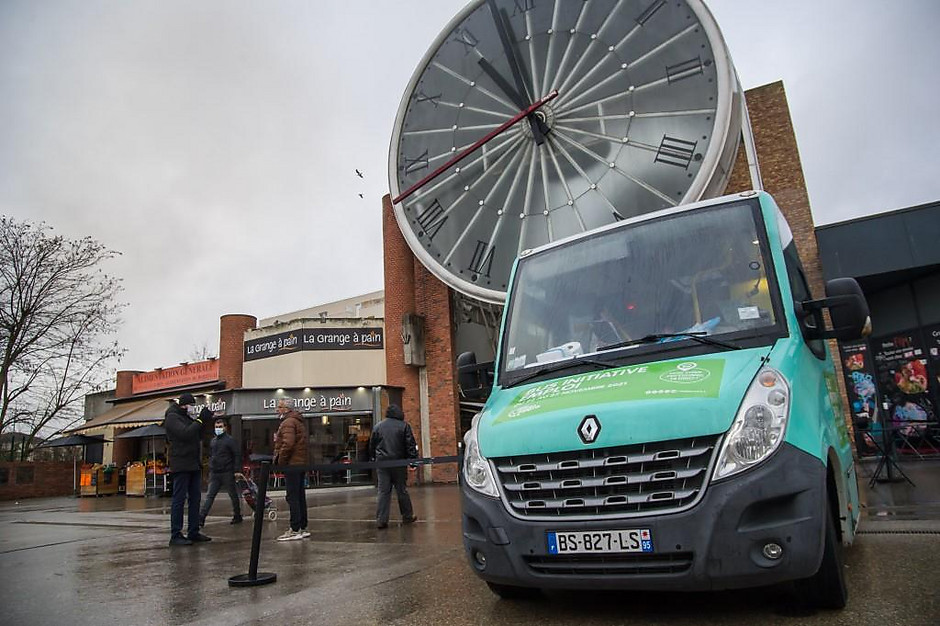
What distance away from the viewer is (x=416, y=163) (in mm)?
15711

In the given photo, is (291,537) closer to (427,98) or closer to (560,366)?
(560,366)

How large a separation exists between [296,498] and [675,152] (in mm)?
9257

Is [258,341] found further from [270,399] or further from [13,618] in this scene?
[13,618]

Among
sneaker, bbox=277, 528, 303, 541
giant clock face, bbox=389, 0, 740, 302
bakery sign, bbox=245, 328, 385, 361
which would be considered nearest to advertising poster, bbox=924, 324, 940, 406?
giant clock face, bbox=389, 0, 740, 302

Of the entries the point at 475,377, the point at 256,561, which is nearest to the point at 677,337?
the point at 475,377

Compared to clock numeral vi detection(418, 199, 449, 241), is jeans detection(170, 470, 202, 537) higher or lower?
lower

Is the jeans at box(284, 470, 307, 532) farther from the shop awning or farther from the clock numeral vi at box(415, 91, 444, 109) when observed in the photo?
the shop awning

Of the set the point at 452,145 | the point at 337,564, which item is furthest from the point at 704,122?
the point at 337,564

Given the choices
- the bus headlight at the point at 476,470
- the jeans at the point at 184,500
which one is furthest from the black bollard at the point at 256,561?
the jeans at the point at 184,500

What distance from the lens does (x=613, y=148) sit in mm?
13148

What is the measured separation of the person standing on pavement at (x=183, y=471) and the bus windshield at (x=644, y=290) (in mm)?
5404

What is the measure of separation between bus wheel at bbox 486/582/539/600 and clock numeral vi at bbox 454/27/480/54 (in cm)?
1355

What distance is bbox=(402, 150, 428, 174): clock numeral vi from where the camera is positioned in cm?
1556

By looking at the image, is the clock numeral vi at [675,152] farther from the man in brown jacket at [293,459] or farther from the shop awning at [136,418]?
the shop awning at [136,418]
